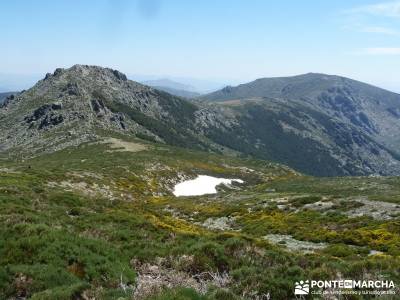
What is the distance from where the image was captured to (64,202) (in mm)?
34625

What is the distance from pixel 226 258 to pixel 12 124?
177 m

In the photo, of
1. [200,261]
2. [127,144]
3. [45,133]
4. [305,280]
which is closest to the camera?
[305,280]

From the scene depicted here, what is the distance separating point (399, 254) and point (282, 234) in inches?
421

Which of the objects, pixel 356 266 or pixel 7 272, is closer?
pixel 7 272

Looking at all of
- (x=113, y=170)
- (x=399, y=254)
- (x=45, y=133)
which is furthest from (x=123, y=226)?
(x=45, y=133)

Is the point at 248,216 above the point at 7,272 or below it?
below

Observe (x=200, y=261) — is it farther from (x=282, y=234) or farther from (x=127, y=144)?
(x=127, y=144)

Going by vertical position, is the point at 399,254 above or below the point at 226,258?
below

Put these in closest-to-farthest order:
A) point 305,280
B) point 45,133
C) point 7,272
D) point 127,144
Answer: point 7,272 → point 305,280 → point 127,144 → point 45,133

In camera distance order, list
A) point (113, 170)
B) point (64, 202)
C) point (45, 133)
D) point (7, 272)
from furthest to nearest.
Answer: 1. point (45, 133)
2. point (113, 170)
3. point (64, 202)
4. point (7, 272)

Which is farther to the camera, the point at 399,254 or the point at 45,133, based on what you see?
the point at 45,133

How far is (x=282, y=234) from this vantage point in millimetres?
35812

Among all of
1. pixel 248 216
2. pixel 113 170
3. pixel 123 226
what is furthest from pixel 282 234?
pixel 113 170

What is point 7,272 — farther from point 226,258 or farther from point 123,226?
point 123,226
